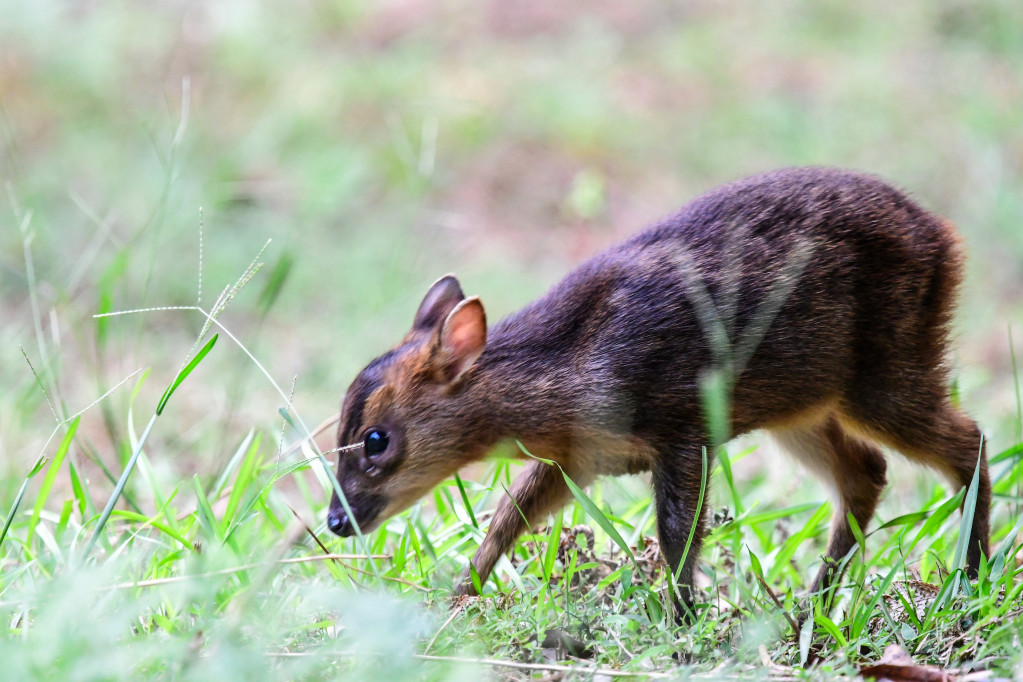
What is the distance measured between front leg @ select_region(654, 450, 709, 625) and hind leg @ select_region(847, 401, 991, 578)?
2.50ft

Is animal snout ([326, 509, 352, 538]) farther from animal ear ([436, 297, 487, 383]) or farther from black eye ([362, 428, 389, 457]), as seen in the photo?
animal ear ([436, 297, 487, 383])

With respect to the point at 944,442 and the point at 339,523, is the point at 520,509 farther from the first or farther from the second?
the point at 944,442

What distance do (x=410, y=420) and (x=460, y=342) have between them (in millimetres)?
336

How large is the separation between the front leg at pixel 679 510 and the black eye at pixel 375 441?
967mm

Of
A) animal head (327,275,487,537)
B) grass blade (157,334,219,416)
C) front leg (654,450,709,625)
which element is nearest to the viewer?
grass blade (157,334,219,416)

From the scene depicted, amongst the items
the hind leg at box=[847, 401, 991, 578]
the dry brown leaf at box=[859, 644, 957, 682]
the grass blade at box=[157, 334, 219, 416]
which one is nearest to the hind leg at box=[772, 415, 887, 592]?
the hind leg at box=[847, 401, 991, 578]

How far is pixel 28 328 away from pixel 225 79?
14.2ft

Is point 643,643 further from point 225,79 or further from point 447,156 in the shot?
point 225,79

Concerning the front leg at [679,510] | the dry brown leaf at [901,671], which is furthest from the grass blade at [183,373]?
the dry brown leaf at [901,671]

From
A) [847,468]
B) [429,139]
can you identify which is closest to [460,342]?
[847,468]

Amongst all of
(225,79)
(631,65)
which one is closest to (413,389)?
(225,79)

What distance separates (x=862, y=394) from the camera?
410 cm

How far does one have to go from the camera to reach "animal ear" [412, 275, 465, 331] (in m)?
4.40

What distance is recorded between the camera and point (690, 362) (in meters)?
3.89
